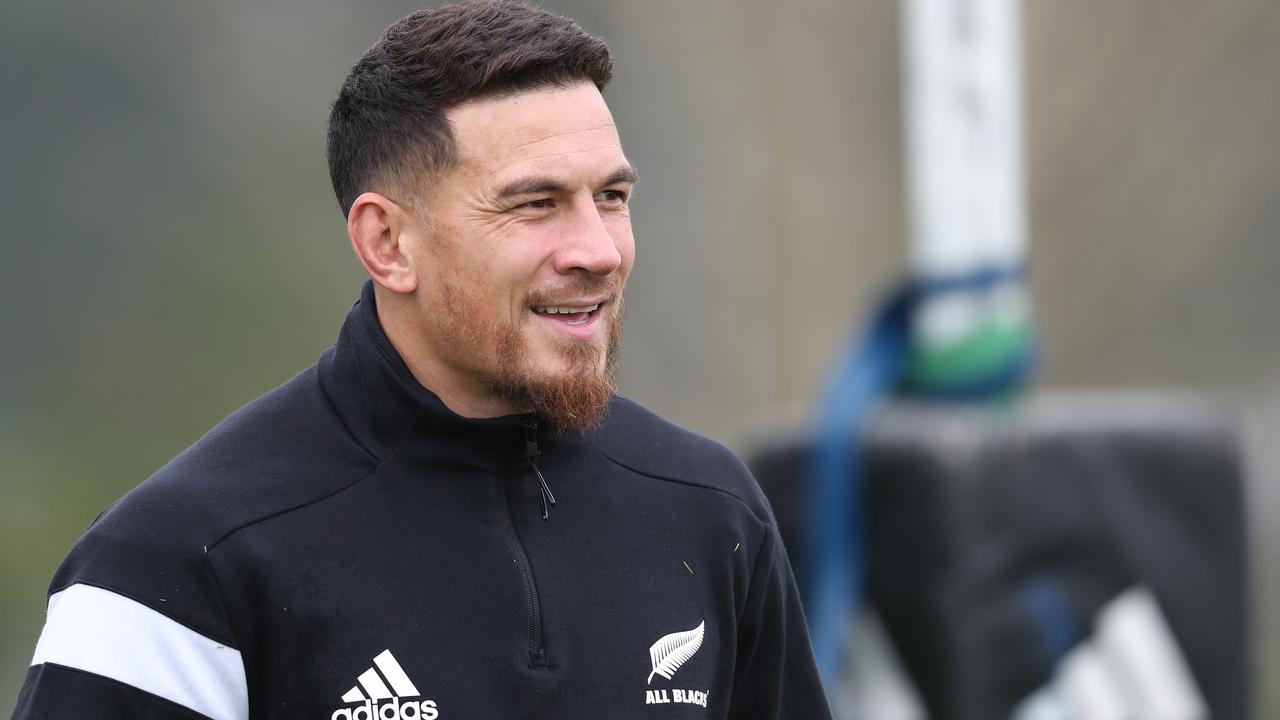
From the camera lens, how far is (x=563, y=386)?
74.4 inches

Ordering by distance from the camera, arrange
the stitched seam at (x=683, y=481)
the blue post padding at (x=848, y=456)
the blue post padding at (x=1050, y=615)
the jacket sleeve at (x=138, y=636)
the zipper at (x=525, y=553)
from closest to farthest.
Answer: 1. the jacket sleeve at (x=138, y=636)
2. the zipper at (x=525, y=553)
3. the stitched seam at (x=683, y=481)
4. the blue post padding at (x=1050, y=615)
5. the blue post padding at (x=848, y=456)

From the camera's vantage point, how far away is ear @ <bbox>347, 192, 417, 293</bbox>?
1.93 meters

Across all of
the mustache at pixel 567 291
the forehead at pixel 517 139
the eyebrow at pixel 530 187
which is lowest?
the mustache at pixel 567 291

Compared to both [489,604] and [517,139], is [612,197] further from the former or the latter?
[489,604]

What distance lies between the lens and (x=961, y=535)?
3.21 meters

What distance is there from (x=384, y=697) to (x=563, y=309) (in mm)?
441

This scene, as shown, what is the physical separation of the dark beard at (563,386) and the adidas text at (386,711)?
338 mm

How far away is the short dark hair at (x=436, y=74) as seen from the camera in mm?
1886

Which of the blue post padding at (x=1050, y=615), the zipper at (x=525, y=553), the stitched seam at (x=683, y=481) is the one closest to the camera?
the zipper at (x=525, y=553)

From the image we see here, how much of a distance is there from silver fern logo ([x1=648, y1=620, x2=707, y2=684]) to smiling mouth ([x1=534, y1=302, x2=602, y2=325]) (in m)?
0.35

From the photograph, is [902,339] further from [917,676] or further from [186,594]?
[186,594]

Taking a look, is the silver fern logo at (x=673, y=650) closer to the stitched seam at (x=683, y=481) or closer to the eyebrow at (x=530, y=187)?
the stitched seam at (x=683, y=481)

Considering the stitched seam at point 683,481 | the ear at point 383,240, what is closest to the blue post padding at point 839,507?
the stitched seam at point 683,481

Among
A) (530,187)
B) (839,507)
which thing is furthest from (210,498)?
(839,507)
